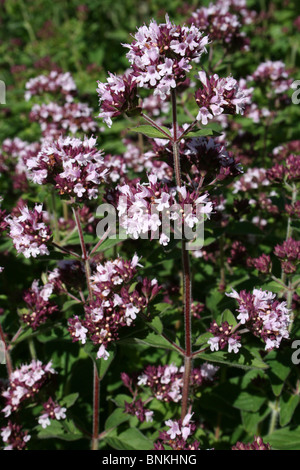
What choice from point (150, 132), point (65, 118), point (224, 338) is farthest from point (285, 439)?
point (65, 118)

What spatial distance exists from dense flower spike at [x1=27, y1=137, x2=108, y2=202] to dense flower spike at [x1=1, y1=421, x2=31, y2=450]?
1.48 m

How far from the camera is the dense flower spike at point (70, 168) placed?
2598 millimetres

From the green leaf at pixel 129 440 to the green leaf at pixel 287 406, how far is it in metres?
0.88

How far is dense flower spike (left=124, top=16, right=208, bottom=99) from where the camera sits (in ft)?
7.29

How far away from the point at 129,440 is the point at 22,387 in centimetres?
79

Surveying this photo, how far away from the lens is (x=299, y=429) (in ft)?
10.3

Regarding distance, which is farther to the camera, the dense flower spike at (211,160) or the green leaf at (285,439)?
the green leaf at (285,439)

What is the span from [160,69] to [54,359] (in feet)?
7.74

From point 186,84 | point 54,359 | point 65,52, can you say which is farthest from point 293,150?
A: point 65,52

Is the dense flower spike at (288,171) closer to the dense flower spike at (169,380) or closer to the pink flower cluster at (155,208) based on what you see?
the pink flower cluster at (155,208)

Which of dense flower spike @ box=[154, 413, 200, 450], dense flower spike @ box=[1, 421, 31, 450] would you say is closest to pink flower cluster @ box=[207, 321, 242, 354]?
dense flower spike @ box=[154, 413, 200, 450]

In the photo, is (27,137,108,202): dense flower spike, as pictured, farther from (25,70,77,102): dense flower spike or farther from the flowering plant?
(25,70,77,102): dense flower spike

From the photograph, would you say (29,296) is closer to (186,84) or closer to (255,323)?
(255,323)

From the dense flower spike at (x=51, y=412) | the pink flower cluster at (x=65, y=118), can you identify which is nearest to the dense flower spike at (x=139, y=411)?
the dense flower spike at (x=51, y=412)
